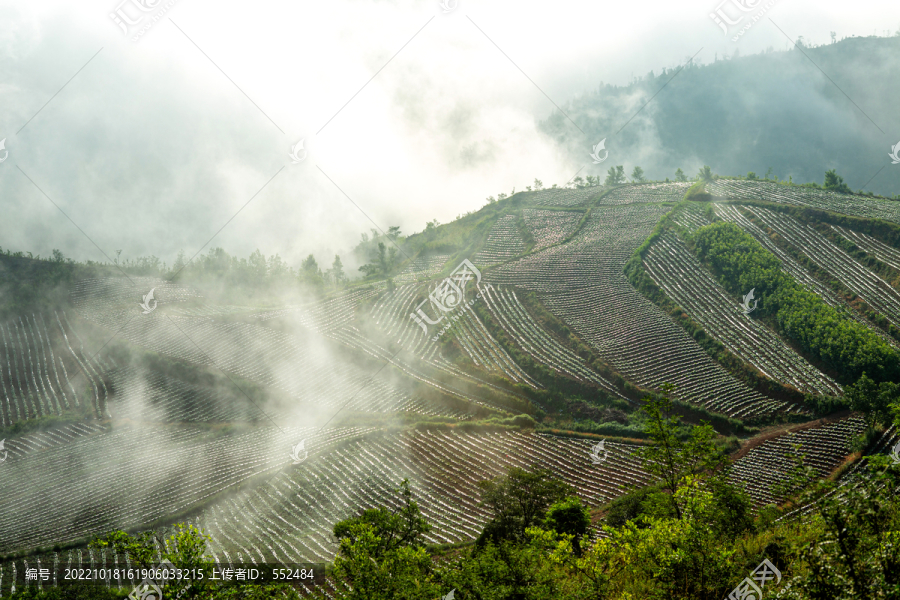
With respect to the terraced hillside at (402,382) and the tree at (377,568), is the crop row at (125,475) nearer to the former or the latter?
the terraced hillside at (402,382)

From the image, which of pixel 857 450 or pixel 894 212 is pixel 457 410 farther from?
pixel 894 212

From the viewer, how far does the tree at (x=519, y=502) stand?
65.0ft

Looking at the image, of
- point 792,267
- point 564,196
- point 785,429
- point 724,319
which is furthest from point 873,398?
point 564,196

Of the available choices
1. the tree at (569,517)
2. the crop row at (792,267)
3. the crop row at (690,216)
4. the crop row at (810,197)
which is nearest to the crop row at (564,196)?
the crop row at (690,216)

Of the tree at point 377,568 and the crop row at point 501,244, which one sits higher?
the crop row at point 501,244

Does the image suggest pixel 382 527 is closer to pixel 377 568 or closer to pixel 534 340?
pixel 377 568

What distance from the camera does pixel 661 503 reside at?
15.5 m

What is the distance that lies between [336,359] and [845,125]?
209 metres

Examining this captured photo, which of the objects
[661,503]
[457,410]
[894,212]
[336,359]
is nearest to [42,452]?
[336,359]

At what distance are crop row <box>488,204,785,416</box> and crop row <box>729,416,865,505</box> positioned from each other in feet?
10.7

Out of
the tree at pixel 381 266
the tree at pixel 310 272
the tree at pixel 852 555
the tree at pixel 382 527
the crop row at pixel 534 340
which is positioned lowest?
the tree at pixel 852 555

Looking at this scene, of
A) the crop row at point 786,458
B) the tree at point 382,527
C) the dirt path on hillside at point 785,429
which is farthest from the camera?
the dirt path on hillside at point 785,429

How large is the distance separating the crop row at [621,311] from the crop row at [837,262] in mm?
13091

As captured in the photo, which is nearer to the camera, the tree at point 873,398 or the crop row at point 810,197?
the tree at point 873,398
